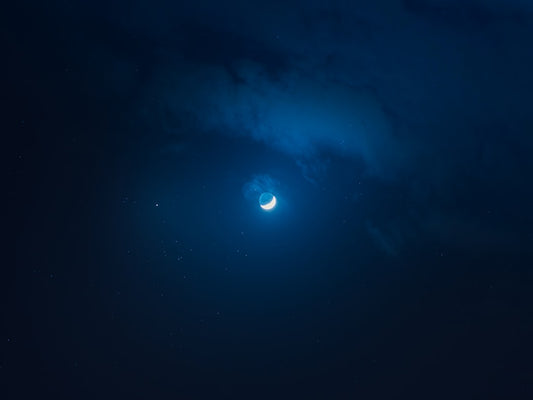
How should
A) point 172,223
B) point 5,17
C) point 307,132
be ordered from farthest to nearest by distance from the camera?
point 172,223, point 307,132, point 5,17

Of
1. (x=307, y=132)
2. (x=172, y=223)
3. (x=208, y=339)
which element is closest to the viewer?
(x=307, y=132)

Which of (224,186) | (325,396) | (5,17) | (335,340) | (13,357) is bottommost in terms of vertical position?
(325,396)

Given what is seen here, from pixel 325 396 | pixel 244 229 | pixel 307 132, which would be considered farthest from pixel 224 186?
pixel 325 396

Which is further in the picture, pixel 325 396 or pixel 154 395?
pixel 325 396

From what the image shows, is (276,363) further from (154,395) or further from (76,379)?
(76,379)

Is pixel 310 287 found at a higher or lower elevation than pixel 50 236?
lower

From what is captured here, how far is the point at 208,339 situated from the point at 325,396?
12.6ft

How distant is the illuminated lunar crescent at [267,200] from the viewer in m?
8.95

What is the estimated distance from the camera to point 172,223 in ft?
29.9

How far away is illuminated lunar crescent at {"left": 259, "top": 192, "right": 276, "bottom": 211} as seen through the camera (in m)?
8.95

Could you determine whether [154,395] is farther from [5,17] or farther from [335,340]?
[5,17]

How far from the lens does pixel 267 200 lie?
9.00 meters

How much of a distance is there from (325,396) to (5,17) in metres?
11.2

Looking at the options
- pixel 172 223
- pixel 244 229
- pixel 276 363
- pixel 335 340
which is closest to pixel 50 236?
pixel 172 223
